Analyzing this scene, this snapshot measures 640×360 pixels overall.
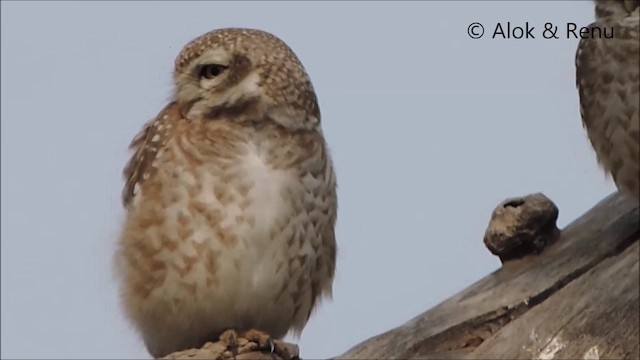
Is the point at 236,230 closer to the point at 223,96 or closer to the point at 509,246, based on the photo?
the point at 223,96

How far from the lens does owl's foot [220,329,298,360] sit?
445 centimetres

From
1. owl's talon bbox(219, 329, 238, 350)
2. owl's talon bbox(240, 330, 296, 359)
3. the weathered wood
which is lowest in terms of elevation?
the weathered wood

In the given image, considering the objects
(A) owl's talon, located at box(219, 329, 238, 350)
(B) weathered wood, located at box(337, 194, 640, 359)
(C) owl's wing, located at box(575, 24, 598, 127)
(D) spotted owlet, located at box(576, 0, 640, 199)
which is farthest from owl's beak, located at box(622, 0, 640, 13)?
(A) owl's talon, located at box(219, 329, 238, 350)

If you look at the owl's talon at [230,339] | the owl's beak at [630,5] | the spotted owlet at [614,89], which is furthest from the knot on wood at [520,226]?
the owl's talon at [230,339]

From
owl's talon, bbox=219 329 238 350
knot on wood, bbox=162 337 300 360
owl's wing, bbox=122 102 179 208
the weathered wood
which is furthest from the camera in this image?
owl's wing, bbox=122 102 179 208

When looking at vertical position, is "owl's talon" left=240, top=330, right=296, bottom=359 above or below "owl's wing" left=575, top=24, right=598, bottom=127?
below

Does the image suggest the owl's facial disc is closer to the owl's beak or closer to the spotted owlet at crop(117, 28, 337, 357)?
the spotted owlet at crop(117, 28, 337, 357)

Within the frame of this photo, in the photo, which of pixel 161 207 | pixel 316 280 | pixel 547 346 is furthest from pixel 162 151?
pixel 547 346

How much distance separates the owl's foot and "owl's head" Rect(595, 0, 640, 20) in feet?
4.75

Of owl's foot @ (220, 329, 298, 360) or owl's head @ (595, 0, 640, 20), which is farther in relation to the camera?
owl's head @ (595, 0, 640, 20)

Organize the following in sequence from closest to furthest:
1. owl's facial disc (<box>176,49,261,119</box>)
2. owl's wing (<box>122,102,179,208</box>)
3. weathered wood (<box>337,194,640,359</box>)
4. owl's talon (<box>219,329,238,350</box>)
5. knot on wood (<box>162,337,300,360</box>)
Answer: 1. weathered wood (<box>337,194,640,359</box>)
2. knot on wood (<box>162,337,300,360</box>)
3. owl's talon (<box>219,329,238,350</box>)
4. owl's facial disc (<box>176,49,261,119</box>)
5. owl's wing (<box>122,102,179,208</box>)

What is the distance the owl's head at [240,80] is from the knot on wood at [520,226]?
696 mm

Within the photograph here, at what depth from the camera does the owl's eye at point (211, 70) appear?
4.65m

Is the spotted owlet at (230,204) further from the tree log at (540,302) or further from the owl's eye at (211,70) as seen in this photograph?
the tree log at (540,302)
